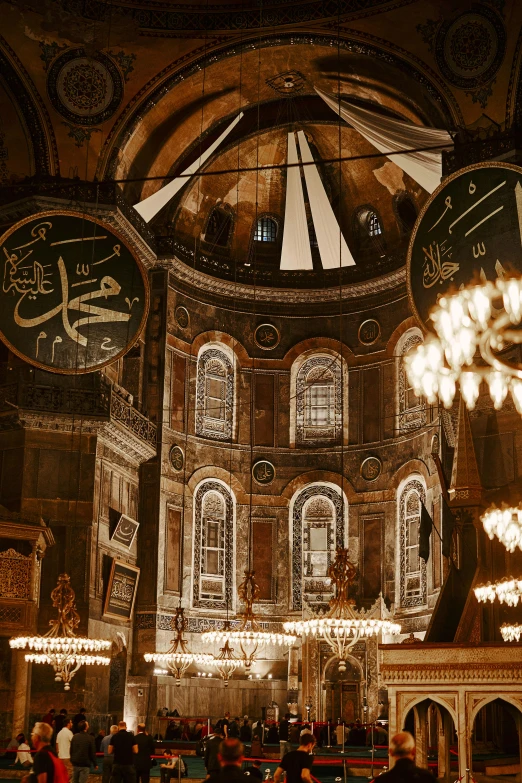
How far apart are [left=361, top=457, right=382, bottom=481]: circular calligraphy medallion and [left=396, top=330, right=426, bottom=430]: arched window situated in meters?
0.82

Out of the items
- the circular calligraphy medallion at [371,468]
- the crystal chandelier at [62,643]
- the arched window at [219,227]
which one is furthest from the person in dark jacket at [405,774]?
the arched window at [219,227]

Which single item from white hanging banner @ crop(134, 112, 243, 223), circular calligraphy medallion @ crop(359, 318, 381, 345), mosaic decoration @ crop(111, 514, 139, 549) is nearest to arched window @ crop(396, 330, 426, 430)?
circular calligraphy medallion @ crop(359, 318, 381, 345)

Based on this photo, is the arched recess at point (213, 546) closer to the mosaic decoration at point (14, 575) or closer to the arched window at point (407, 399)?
the arched window at point (407, 399)

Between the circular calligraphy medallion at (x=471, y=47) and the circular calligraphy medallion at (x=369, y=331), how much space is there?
18.0 ft

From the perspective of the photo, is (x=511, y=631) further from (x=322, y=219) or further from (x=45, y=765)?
(x=322, y=219)

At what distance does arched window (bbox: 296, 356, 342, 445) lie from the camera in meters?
21.8

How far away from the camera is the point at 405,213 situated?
21.3m

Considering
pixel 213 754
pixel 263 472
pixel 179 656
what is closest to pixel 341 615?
pixel 213 754

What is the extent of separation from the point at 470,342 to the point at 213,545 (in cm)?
1483

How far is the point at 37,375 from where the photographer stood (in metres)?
17.4

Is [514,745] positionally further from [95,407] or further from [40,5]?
[40,5]

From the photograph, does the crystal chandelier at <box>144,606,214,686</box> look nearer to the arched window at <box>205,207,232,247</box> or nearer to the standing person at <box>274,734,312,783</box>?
the arched window at <box>205,207,232,247</box>

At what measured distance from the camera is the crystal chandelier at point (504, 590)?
1248 centimetres

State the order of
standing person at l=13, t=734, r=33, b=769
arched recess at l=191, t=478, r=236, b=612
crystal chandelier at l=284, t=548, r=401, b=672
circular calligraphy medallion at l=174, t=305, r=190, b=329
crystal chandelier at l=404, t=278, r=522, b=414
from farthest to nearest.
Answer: circular calligraphy medallion at l=174, t=305, r=190, b=329, arched recess at l=191, t=478, r=236, b=612, standing person at l=13, t=734, r=33, b=769, crystal chandelier at l=284, t=548, r=401, b=672, crystal chandelier at l=404, t=278, r=522, b=414
